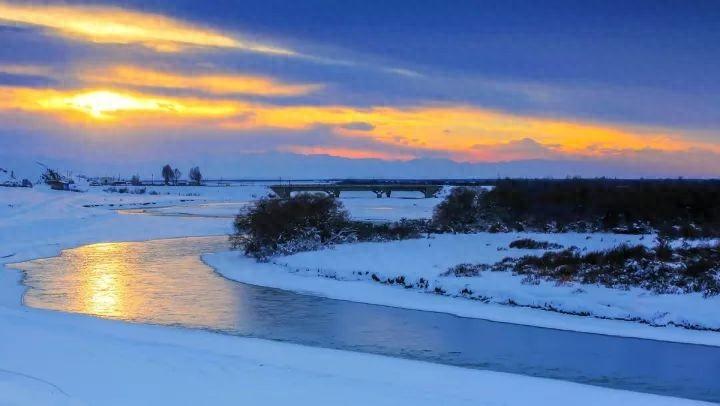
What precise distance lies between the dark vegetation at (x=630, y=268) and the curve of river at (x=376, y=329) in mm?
5098

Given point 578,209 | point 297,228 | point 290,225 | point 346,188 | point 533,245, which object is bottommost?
point 533,245

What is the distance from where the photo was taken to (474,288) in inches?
883

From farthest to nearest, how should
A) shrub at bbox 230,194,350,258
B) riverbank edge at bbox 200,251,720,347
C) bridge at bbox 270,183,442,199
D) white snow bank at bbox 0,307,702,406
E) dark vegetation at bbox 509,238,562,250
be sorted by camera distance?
bridge at bbox 270,183,442,199 < shrub at bbox 230,194,350,258 < dark vegetation at bbox 509,238,562,250 < riverbank edge at bbox 200,251,720,347 < white snow bank at bbox 0,307,702,406

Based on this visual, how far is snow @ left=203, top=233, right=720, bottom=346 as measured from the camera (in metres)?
18.3

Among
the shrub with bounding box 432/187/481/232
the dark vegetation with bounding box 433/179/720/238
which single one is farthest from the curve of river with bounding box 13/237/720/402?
the dark vegetation with bounding box 433/179/720/238

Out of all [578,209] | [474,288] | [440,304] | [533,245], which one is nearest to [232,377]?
[440,304]

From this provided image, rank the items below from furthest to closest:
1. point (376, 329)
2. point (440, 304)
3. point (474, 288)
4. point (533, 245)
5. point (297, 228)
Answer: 1. point (297, 228)
2. point (533, 245)
3. point (474, 288)
4. point (440, 304)
5. point (376, 329)

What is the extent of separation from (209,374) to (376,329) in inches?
250

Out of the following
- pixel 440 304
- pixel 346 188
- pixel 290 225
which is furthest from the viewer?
pixel 346 188

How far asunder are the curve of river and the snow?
1047 mm

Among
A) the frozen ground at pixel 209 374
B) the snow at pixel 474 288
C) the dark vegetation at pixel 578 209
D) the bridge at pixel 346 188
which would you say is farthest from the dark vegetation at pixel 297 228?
the bridge at pixel 346 188

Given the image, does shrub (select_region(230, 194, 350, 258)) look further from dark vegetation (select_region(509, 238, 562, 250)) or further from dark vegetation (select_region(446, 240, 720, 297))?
dark vegetation (select_region(446, 240, 720, 297))

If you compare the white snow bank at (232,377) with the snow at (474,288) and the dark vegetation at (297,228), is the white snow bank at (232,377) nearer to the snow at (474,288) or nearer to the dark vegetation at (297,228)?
the snow at (474,288)

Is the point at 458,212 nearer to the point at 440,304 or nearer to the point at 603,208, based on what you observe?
the point at 603,208
